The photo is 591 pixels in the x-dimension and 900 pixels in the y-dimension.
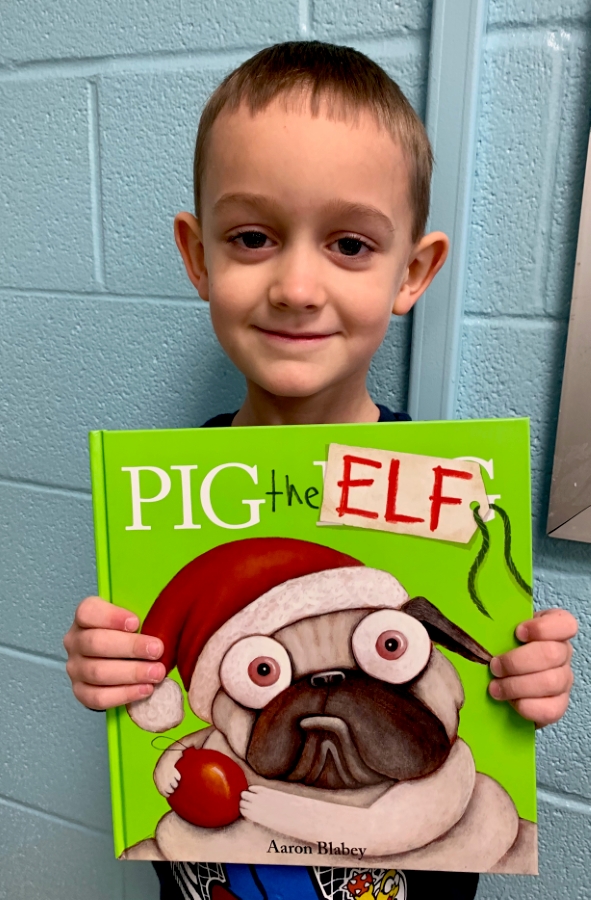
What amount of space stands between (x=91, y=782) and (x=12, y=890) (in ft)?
1.09

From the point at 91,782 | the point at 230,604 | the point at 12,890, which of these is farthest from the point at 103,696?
the point at 12,890

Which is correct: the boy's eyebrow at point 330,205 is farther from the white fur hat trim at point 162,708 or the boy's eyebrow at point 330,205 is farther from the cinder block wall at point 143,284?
the white fur hat trim at point 162,708

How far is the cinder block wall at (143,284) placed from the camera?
2.17 ft

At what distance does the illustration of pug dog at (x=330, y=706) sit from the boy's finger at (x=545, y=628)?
33 mm

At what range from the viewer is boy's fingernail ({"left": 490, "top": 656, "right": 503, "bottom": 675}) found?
0.49 metres

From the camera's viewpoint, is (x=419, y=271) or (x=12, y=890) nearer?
(x=419, y=271)

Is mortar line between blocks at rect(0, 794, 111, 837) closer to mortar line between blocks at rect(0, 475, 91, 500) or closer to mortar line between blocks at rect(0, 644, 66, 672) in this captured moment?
mortar line between blocks at rect(0, 644, 66, 672)

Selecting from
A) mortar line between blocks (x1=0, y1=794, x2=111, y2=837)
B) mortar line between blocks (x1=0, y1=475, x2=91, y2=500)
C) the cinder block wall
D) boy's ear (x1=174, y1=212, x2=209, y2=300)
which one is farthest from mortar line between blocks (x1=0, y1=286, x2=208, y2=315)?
mortar line between blocks (x1=0, y1=794, x2=111, y2=837)

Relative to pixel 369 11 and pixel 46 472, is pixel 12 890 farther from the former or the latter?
pixel 369 11

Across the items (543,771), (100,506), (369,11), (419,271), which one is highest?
(369,11)

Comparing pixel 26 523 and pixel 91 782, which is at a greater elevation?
pixel 26 523

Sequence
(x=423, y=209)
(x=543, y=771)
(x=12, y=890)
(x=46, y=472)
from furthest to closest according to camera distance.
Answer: (x=12, y=890) → (x=46, y=472) → (x=543, y=771) → (x=423, y=209)

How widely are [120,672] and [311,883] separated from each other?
0.80ft

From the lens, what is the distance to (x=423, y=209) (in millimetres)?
604
